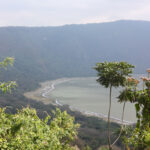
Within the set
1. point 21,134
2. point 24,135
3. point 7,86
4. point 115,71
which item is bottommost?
point 21,134

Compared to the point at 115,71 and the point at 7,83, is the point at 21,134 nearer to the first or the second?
the point at 7,83

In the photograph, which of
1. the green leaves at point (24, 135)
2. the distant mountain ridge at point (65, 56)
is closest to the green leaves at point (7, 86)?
the green leaves at point (24, 135)

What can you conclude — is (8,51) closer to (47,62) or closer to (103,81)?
(47,62)

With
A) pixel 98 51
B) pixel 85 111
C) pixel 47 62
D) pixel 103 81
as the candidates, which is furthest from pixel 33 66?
pixel 103 81

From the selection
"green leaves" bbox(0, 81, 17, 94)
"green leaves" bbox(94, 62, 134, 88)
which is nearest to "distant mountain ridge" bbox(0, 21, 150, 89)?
"green leaves" bbox(94, 62, 134, 88)

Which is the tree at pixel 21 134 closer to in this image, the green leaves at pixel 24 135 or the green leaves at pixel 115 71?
the green leaves at pixel 24 135


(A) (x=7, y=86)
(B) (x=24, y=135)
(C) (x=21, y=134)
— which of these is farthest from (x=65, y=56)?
(A) (x=7, y=86)

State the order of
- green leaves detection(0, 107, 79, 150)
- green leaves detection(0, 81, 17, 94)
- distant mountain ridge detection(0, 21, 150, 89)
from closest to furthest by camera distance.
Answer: green leaves detection(0, 81, 17, 94) < green leaves detection(0, 107, 79, 150) < distant mountain ridge detection(0, 21, 150, 89)

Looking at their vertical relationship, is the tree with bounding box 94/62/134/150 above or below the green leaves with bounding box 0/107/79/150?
above

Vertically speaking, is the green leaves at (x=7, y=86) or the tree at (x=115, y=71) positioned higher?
the green leaves at (x=7, y=86)

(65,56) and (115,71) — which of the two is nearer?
(115,71)

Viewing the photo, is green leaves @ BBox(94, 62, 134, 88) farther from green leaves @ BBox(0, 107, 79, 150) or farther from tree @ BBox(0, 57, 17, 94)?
Result: tree @ BBox(0, 57, 17, 94)

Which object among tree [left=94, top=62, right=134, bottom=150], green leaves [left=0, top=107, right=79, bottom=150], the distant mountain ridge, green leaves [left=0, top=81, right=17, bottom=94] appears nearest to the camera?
green leaves [left=0, top=81, right=17, bottom=94]
